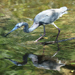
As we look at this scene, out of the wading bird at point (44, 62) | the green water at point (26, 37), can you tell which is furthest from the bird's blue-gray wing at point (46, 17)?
the wading bird at point (44, 62)

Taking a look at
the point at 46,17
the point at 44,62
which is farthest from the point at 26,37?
the point at 44,62

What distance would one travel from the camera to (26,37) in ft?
14.8

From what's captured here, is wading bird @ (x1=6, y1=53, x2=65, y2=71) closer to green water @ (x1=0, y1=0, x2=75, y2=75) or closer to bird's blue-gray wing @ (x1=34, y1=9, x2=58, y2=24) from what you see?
green water @ (x1=0, y1=0, x2=75, y2=75)

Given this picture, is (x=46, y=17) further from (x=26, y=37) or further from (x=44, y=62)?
(x=44, y=62)

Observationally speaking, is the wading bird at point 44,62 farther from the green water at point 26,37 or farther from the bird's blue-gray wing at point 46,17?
the bird's blue-gray wing at point 46,17

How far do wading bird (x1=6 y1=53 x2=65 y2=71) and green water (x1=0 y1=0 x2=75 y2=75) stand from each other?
10 cm

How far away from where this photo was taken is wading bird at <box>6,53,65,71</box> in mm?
3215

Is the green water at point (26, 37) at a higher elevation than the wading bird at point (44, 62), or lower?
higher

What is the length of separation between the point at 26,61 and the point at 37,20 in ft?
4.43

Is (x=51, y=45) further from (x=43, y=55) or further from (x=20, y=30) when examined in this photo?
(x=20, y=30)

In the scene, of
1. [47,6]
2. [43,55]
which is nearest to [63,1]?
[47,6]

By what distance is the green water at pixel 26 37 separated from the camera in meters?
3.20

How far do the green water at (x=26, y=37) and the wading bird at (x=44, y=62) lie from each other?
10 centimetres

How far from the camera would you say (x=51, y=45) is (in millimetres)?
4133
